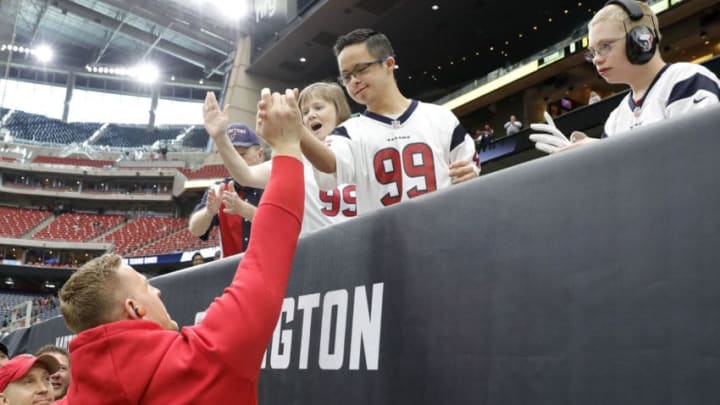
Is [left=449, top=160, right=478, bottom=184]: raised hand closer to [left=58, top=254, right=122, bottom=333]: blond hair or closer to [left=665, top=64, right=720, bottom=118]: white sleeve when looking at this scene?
[left=665, top=64, right=720, bottom=118]: white sleeve

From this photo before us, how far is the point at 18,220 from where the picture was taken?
97.3 ft

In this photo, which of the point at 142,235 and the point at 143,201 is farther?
the point at 143,201

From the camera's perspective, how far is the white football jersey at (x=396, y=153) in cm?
199

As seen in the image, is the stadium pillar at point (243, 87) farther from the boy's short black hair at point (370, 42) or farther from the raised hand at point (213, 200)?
the boy's short black hair at point (370, 42)

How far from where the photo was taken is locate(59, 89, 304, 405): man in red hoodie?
1078mm

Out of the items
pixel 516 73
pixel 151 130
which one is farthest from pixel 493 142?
pixel 151 130

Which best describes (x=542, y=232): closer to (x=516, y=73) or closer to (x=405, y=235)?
(x=405, y=235)

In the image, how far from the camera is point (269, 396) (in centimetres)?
167

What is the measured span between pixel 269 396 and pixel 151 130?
41.7m

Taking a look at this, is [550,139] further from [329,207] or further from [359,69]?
[329,207]

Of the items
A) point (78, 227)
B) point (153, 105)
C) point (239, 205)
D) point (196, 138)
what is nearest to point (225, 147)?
point (239, 205)

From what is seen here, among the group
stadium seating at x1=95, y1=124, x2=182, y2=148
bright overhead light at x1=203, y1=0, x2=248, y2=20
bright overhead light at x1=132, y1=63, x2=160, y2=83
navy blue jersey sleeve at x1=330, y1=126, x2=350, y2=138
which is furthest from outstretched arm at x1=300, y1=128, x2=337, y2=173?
stadium seating at x1=95, y1=124, x2=182, y2=148

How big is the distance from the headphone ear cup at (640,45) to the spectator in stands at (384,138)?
54 cm

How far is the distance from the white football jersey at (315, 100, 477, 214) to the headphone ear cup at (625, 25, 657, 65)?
581 mm
